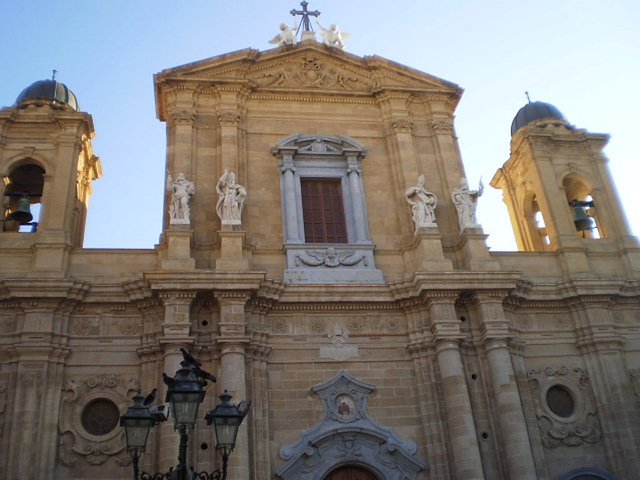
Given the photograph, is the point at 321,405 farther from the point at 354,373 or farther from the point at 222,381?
the point at 222,381

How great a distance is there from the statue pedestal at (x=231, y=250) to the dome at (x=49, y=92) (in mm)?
6342

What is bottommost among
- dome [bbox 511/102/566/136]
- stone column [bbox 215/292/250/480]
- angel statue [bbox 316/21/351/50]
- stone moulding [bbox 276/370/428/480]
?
stone moulding [bbox 276/370/428/480]

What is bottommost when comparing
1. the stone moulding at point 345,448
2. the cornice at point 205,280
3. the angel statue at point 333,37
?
the stone moulding at point 345,448

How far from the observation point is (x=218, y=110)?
18891 millimetres

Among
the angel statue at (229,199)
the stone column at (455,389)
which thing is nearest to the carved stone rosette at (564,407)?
the stone column at (455,389)

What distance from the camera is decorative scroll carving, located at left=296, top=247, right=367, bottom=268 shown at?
16859 millimetres

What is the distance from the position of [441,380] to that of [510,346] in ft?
6.54

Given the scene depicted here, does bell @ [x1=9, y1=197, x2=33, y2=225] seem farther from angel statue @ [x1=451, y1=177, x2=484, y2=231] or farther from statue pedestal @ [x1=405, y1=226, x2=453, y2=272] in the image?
angel statue @ [x1=451, y1=177, x2=484, y2=231]

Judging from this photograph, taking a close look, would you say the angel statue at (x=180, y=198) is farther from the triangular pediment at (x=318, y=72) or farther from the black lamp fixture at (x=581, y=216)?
the black lamp fixture at (x=581, y=216)

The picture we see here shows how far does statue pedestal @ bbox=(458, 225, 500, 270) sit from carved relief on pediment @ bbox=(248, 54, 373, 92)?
219 inches

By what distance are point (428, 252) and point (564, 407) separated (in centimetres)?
478

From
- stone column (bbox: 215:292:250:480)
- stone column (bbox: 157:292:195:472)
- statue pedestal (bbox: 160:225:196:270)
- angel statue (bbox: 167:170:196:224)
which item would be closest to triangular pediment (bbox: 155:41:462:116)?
angel statue (bbox: 167:170:196:224)

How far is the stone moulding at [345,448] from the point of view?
14.6 metres

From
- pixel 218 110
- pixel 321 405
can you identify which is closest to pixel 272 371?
pixel 321 405
